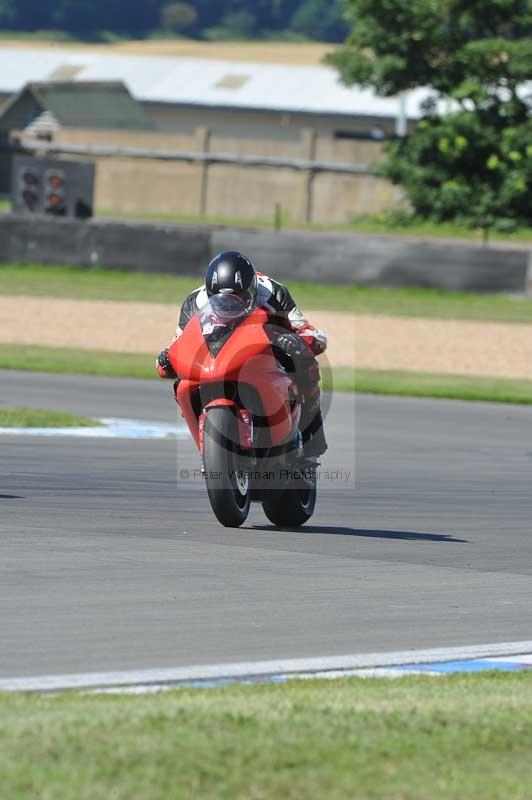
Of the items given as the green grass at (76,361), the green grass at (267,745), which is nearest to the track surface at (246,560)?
the green grass at (267,745)

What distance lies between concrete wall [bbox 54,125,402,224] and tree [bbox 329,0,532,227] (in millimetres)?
7829

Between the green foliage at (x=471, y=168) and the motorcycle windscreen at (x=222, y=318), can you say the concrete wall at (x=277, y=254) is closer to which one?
the green foliage at (x=471, y=168)

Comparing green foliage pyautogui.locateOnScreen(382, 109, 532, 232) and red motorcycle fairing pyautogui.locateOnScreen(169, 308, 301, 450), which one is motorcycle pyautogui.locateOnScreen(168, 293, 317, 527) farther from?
green foliage pyautogui.locateOnScreen(382, 109, 532, 232)

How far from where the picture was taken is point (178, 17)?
16150 cm

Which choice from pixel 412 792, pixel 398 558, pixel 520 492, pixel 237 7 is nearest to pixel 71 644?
pixel 412 792

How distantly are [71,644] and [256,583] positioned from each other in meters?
1.65

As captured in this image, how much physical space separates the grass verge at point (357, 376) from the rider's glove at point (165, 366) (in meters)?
9.47

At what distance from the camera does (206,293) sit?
914cm

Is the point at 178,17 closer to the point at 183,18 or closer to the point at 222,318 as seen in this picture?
the point at 183,18

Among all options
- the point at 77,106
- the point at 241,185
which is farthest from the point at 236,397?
the point at 77,106

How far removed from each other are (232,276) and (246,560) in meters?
1.50

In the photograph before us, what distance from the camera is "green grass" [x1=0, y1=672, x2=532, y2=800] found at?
424 cm

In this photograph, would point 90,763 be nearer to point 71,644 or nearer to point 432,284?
point 71,644

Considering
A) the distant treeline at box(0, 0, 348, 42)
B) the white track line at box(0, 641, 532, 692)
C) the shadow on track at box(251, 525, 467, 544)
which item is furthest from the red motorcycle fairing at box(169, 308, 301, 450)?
the distant treeline at box(0, 0, 348, 42)
